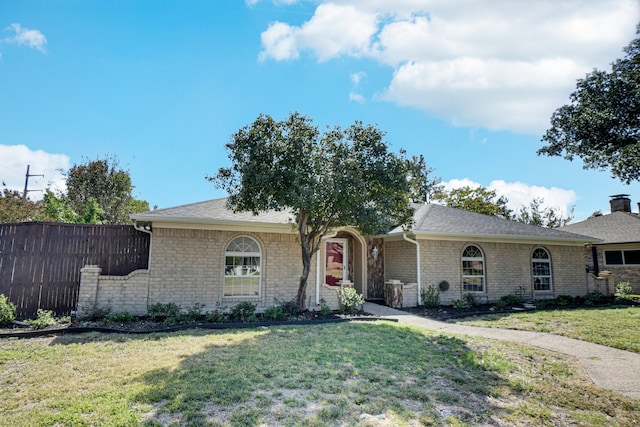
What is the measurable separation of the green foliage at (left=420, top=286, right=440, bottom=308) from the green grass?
5321mm

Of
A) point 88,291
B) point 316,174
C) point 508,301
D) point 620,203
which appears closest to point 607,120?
point 508,301

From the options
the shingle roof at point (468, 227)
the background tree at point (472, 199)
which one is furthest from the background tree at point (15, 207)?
the background tree at point (472, 199)

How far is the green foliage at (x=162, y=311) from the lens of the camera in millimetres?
8812

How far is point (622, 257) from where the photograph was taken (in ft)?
62.6

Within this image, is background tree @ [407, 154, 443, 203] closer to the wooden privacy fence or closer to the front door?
the front door

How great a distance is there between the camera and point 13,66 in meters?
9.94

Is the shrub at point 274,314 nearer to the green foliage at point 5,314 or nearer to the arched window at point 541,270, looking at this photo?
the green foliage at point 5,314

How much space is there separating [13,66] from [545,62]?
15.1m

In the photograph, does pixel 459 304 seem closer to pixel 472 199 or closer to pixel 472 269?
pixel 472 269

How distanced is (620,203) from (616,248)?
715 centimetres

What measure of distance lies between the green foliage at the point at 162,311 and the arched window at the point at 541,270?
46.0 ft

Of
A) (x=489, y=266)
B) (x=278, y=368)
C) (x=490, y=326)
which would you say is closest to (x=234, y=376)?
(x=278, y=368)

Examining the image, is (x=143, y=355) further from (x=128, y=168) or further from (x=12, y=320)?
(x=128, y=168)

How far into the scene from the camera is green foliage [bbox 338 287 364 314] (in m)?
10.3
